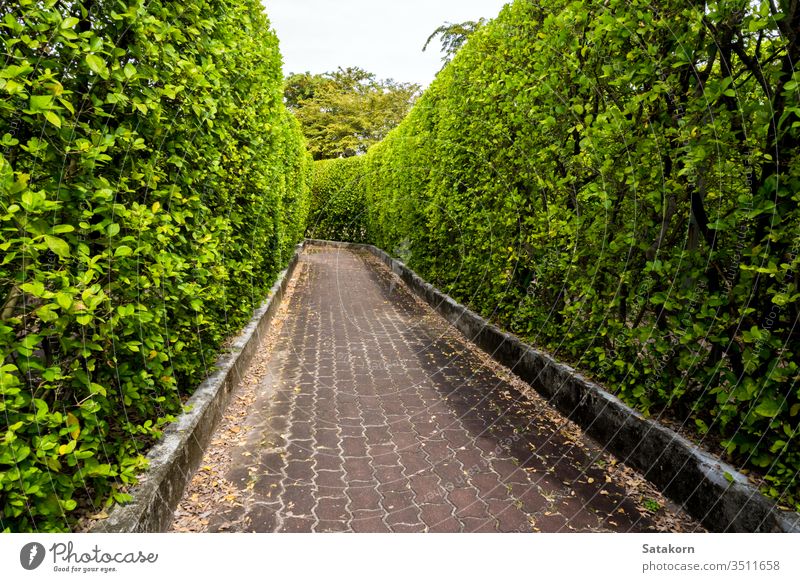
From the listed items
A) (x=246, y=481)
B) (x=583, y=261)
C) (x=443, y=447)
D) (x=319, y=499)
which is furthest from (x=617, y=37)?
(x=246, y=481)

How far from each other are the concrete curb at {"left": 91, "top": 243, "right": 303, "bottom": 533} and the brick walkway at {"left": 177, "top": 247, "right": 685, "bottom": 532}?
0.81 feet

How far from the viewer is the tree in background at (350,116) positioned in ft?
A: 135

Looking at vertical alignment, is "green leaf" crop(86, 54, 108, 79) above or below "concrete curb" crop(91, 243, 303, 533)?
above

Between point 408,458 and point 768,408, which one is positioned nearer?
point 768,408

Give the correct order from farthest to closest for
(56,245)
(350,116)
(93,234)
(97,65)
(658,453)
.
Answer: (350,116) → (658,453) → (93,234) → (97,65) → (56,245)

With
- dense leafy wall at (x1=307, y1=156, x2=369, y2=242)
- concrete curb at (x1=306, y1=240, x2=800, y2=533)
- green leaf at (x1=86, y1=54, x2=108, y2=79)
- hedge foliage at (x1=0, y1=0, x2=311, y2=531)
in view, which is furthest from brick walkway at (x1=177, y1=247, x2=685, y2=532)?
dense leafy wall at (x1=307, y1=156, x2=369, y2=242)

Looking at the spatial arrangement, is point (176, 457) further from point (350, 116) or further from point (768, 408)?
point (350, 116)

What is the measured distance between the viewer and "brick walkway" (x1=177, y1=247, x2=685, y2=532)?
12.1ft

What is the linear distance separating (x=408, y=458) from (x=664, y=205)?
3328mm

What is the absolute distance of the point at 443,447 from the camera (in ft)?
15.9

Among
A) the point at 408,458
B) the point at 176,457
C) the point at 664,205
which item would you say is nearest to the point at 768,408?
the point at 664,205

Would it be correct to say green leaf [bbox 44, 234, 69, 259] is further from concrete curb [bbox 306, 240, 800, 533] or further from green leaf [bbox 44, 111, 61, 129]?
concrete curb [bbox 306, 240, 800, 533]

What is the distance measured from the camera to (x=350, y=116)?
137ft

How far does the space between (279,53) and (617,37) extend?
24.4 ft
